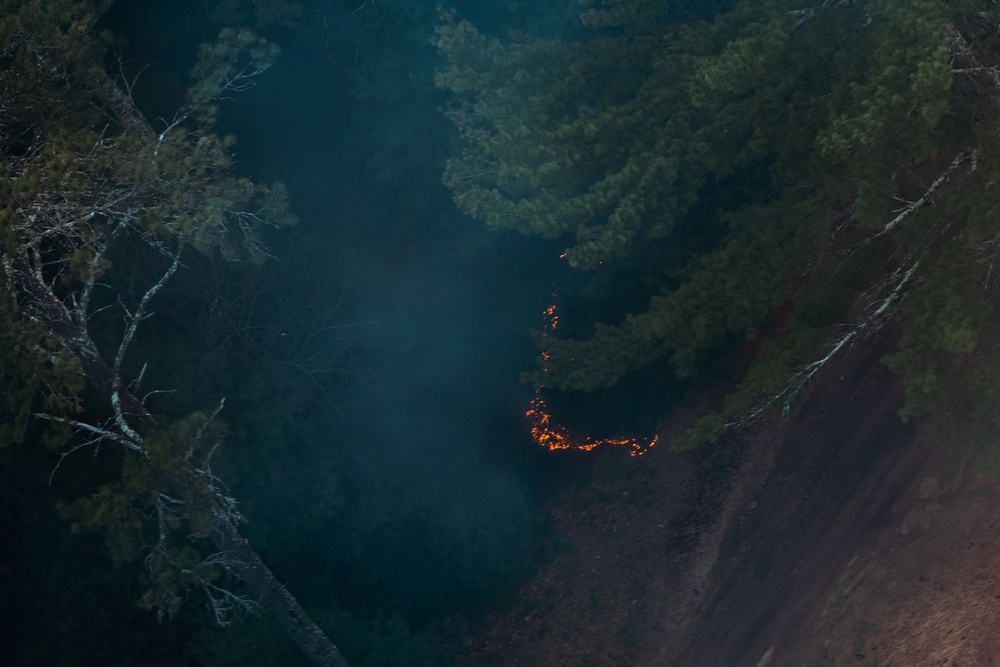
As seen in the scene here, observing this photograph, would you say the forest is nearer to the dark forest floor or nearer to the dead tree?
the dead tree

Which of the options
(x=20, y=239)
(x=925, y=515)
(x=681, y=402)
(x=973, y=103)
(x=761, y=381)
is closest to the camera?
(x=20, y=239)

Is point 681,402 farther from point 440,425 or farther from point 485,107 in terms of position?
point 485,107

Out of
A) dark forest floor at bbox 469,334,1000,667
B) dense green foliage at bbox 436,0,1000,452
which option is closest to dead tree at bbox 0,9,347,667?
dense green foliage at bbox 436,0,1000,452

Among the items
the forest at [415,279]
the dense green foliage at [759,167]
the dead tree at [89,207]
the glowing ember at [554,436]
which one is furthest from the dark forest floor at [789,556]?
the dead tree at [89,207]

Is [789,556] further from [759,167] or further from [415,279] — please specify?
[415,279]

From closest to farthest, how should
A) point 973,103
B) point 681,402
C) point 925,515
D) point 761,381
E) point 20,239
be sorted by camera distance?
point 20,239, point 973,103, point 761,381, point 925,515, point 681,402

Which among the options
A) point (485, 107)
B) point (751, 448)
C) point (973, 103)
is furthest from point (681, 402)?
point (973, 103)

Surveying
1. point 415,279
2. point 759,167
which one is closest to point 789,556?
point 759,167
